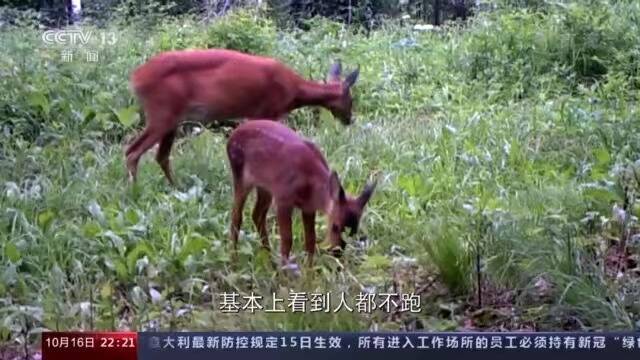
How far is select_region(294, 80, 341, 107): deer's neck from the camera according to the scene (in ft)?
10.4

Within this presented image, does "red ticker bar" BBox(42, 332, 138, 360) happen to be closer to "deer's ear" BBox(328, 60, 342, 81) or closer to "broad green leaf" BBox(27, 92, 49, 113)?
"broad green leaf" BBox(27, 92, 49, 113)

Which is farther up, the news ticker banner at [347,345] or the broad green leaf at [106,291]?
the broad green leaf at [106,291]

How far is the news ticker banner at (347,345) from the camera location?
3041 mm

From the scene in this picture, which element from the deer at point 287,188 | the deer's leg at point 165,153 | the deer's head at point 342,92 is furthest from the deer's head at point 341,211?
the deer's leg at point 165,153

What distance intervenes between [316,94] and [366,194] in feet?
0.56

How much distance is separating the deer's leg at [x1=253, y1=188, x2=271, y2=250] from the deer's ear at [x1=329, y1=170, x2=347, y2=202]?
0.09m

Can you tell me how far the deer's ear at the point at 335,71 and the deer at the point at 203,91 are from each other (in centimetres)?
5

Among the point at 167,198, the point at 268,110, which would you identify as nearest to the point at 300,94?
the point at 268,110

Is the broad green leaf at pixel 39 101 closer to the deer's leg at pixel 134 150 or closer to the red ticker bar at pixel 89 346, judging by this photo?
the deer's leg at pixel 134 150

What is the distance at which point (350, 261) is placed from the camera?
311 centimetres

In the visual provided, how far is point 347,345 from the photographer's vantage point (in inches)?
120

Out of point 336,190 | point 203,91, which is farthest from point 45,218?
point 336,190

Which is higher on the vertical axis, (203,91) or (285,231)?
(203,91)

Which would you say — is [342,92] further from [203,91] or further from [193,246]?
[193,246]
